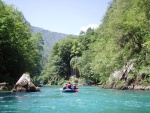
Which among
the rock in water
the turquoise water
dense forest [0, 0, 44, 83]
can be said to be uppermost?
dense forest [0, 0, 44, 83]

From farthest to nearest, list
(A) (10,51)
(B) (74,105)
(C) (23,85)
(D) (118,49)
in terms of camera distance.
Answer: (D) (118,49)
(A) (10,51)
(C) (23,85)
(B) (74,105)

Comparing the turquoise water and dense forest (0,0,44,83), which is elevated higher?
dense forest (0,0,44,83)

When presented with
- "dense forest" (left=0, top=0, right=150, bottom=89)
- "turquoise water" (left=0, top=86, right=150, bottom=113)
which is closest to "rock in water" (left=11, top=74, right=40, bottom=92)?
"dense forest" (left=0, top=0, right=150, bottom=89)

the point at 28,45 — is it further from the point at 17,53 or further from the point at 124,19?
the point at 124,19

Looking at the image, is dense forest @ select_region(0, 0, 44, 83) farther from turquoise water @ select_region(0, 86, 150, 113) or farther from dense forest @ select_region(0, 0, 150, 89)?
turquoise water @ select_region(0, 86, 150, 113)

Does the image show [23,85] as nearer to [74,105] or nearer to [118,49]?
[74,105]

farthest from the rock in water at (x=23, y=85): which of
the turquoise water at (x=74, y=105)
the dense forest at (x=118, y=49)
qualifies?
the turquoise water at (x=74, y=105)

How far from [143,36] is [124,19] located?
12.7 feet

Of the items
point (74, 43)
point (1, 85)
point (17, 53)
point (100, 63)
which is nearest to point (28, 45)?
point (17, 53)

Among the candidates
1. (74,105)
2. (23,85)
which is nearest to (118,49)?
(23,85)

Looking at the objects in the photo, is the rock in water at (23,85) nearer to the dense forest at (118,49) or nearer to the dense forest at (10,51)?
the dense forest at (10,51)

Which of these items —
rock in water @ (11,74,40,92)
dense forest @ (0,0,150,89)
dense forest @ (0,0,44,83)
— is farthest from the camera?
dense forest @ (0,0,44,83)

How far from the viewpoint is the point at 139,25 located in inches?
1476

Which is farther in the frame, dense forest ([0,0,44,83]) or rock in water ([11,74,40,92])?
dense forest ([0,0,44,83])
